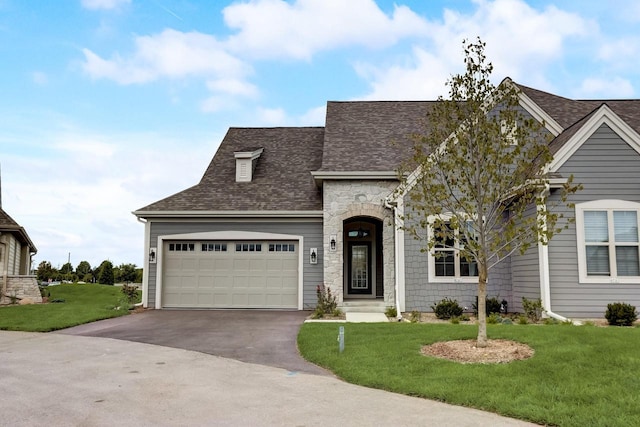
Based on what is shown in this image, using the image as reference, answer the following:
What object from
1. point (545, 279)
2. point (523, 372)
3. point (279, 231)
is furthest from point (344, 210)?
point (523, 372)

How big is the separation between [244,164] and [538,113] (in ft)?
34.8

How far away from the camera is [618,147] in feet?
42.2

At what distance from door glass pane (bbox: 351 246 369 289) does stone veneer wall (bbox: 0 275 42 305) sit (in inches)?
504

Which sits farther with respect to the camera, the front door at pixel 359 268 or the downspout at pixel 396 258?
the front door at pixel 359 268

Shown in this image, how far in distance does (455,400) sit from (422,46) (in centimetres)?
1111

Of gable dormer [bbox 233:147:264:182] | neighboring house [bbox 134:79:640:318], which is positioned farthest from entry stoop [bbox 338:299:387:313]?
gable dormer [bbox 233:147:264:182]

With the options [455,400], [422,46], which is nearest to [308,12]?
[422,46]

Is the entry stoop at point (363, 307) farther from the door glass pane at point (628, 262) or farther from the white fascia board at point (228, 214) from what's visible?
the door glass pane at point (628, 262)

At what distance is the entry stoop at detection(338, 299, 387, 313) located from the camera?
51.0ft

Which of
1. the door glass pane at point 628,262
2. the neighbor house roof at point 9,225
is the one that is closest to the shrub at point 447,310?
the door glass pane at point 628,262

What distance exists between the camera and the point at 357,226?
1906 centimetres

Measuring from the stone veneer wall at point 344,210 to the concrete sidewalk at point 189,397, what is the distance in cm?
797

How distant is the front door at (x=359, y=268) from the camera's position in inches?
747

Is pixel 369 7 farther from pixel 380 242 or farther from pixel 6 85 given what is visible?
pixel 6 85
